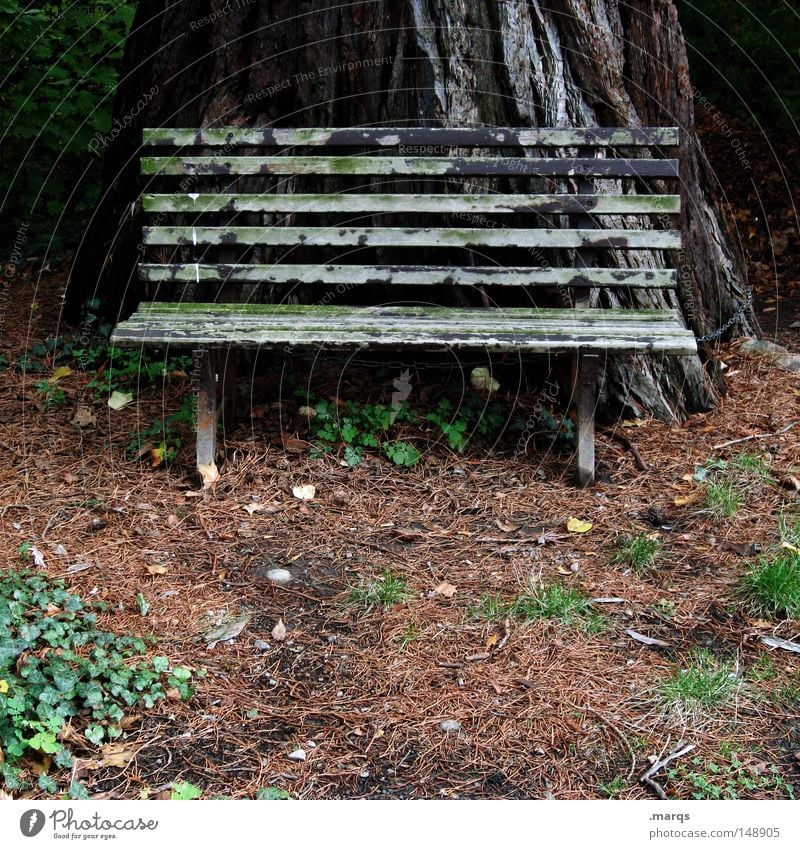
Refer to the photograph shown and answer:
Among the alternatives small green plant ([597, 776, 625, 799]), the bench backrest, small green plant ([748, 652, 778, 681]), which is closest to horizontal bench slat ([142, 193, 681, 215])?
the bench backrest

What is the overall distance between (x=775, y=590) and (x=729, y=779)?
0.79 m

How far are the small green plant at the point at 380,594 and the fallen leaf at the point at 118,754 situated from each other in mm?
850

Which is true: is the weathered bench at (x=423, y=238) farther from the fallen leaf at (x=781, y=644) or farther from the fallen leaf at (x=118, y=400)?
the fallen leaf at (x=781, y=644)

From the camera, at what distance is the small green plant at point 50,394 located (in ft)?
13.9

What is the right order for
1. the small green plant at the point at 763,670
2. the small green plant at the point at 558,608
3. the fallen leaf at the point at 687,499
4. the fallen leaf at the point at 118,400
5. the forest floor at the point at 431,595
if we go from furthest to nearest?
the fallen leaf at the point at 118,400
the fallen leaf at the point at 687,499
the small green plant at the point at 558,608
the small green plant at the point at 763,670
the forest floor at the point at 431,595

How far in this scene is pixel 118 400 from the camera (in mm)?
4258

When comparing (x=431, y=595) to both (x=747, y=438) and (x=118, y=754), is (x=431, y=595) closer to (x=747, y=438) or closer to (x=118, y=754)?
(x=118, y=754)

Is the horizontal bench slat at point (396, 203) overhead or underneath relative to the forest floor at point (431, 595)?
overhead

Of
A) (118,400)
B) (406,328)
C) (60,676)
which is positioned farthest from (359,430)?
(60,676)

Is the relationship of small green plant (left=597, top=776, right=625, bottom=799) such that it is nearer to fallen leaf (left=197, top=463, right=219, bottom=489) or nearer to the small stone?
the small stone

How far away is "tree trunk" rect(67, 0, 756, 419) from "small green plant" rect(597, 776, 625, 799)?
2.16 meters

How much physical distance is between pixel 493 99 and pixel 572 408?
133 cm

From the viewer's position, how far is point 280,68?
434 centimetres

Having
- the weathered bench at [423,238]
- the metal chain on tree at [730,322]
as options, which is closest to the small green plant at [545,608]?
the weathered bench at [423,238]
